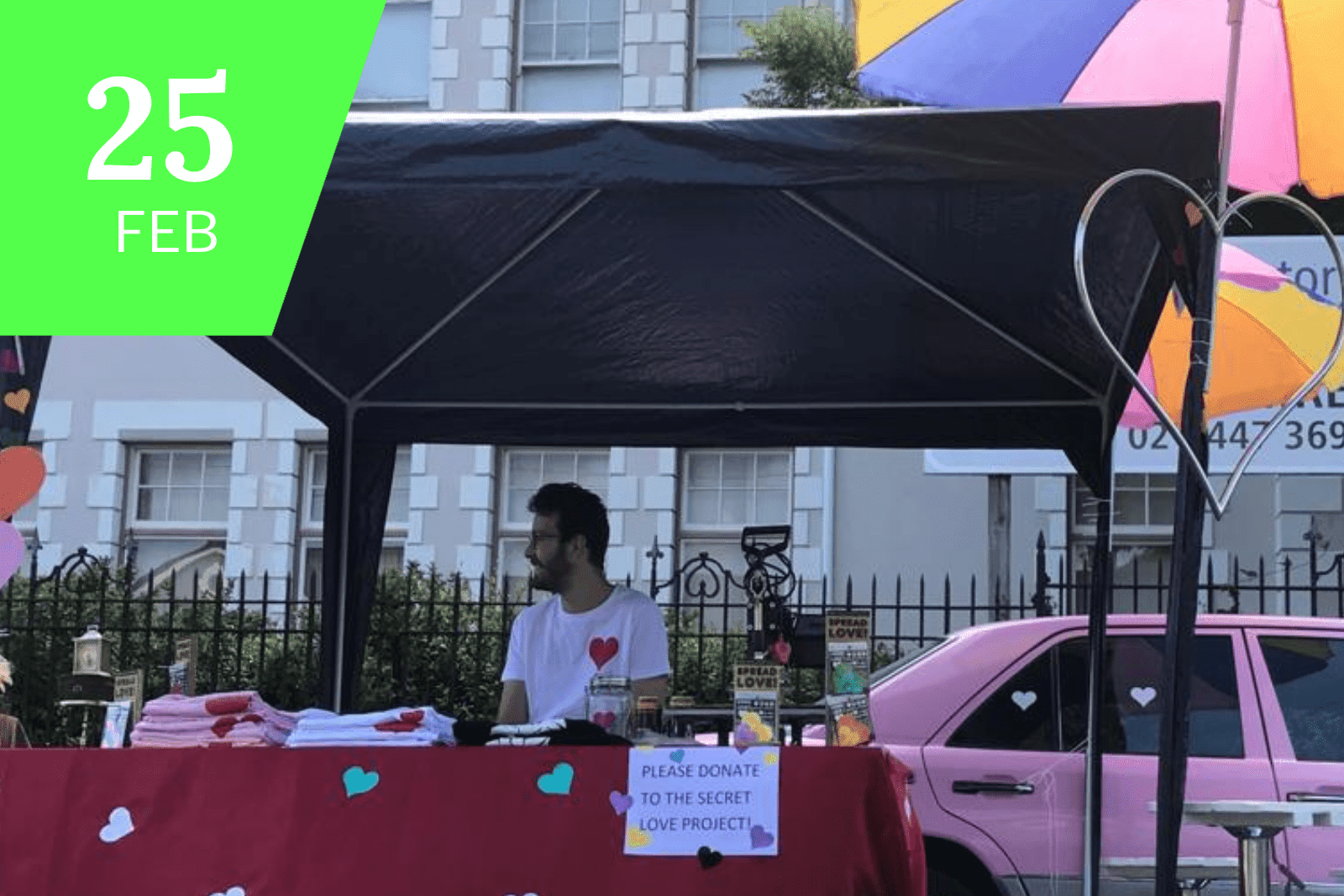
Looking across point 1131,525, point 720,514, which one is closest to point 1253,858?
point 1131,525

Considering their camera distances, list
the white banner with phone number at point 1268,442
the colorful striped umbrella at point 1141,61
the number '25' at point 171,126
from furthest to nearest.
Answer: the white banner with phone number at point 1268,442 < the colorful striped umbrella at point 1141,61 < the number '25' at point 171,126

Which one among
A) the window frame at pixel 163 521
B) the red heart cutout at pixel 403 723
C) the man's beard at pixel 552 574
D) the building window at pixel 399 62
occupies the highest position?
the building window at pixel 399 62

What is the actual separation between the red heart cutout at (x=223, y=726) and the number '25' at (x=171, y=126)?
1.54 m

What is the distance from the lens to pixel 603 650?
6.14m

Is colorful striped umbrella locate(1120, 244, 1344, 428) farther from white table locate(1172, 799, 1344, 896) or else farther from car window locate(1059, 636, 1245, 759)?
white table locate(1172, 799, 1344, 896)

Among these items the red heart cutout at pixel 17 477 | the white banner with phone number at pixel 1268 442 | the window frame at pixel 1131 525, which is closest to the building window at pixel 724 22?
the window frame at pixel 1131 525

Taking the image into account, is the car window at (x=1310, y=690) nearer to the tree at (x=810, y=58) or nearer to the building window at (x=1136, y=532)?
the building window at (x=1136, y=532)

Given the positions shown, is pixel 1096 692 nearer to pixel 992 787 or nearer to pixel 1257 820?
pixel 992 787

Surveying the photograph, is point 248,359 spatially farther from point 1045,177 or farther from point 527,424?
point 1045,177

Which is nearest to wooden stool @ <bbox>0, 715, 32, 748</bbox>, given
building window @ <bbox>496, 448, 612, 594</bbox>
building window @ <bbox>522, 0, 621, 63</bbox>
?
building window @ <bbox>496, 448, 612, 594</bbox>

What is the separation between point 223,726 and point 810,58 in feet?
41.0

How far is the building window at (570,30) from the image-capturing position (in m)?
18.8

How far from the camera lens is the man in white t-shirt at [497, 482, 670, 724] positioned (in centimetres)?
612
